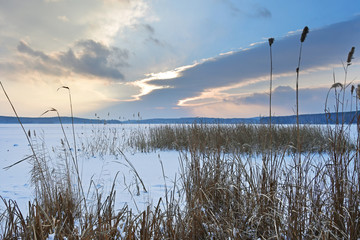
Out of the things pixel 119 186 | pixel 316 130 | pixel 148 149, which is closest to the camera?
pixel 119 186

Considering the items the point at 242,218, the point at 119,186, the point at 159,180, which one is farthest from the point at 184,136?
the point at 242,218

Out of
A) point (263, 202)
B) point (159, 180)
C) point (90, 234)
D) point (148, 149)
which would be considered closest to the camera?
point (90, 234)

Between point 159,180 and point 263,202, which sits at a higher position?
point 263,202

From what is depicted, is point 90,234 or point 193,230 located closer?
point 90,234

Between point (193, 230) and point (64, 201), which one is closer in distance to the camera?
point (193, 230)

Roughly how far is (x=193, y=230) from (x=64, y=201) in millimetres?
1674

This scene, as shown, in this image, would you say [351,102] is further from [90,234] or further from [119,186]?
[119,186]

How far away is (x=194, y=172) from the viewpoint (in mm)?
2744

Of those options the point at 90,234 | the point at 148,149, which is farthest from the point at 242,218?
the point at 148,149

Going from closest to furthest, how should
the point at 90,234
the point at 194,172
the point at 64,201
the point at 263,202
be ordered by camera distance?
1. the point at 90,234
2. the point at 263,202
3. the point at 64,201
4. the point at 194,172

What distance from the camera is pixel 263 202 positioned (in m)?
1.86

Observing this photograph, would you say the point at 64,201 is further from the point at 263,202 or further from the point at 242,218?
the point at 263,202

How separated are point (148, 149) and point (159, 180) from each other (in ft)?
12.9

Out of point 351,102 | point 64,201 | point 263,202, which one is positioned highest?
point 351,102
